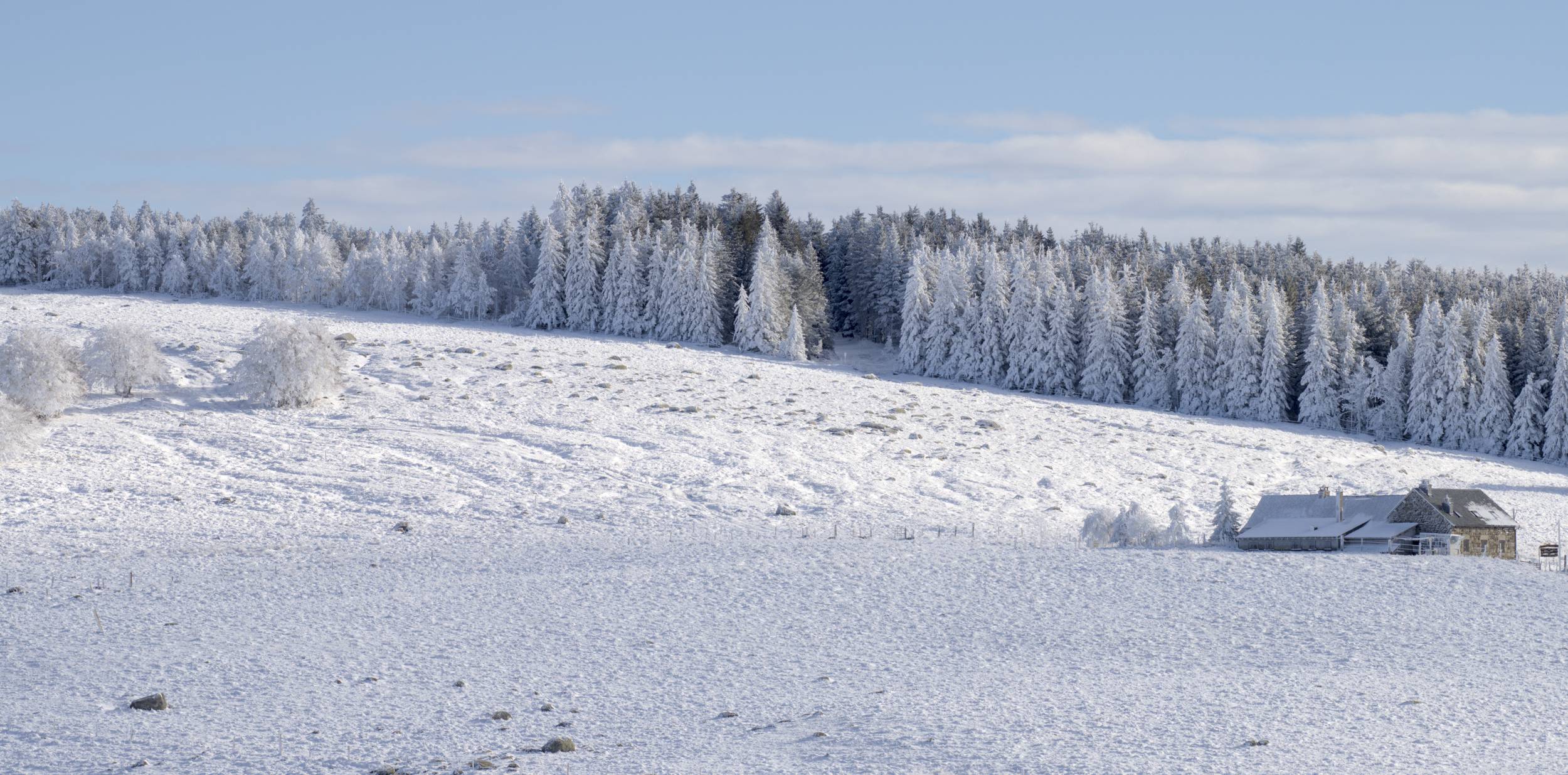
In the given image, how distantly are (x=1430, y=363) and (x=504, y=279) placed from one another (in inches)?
2738

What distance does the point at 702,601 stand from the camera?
33.5 m

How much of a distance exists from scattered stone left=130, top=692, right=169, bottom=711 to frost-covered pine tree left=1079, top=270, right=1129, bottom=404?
7231 centimetres

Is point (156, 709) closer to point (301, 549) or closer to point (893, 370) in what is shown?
point (301, 549)

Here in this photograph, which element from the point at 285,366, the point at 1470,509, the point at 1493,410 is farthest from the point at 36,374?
the point at 1493,410

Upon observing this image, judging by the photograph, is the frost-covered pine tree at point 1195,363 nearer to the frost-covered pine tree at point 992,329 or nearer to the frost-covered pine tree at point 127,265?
the frost-covered pine tree at point 992,329

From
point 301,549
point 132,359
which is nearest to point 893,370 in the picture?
point 132,359

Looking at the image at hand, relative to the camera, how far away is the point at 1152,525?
44875 mm

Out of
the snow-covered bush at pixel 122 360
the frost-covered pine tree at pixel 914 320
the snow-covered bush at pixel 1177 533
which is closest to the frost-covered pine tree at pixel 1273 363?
the frost-covered pine tree at pixel 914 320

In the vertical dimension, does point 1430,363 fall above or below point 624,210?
below

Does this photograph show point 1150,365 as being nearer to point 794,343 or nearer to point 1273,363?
point 1273,363

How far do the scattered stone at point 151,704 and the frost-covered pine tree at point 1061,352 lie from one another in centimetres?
7237

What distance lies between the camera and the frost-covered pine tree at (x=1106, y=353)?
3472 inches

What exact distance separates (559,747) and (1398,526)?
3273 cm

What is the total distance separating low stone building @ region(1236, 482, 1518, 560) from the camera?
4272 centimetres
